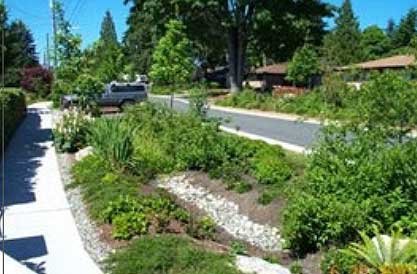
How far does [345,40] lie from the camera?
88.6 meters

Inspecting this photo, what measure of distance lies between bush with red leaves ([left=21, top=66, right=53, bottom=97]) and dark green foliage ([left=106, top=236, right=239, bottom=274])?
189 ft

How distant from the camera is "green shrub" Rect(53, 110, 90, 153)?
20828 mm

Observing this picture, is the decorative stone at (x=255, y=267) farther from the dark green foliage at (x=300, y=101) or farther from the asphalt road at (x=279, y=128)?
the dark green foliage at (x=300, y=101)

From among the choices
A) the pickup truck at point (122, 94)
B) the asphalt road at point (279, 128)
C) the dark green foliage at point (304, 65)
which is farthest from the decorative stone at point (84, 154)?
the dark green foliage at point (304, 65)

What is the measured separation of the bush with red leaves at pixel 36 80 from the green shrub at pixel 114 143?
4975 centimetres

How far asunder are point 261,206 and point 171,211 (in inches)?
85.8

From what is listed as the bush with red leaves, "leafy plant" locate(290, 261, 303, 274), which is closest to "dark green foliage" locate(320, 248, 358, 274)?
"leafy plant" locate(290, 261, 303, 274)

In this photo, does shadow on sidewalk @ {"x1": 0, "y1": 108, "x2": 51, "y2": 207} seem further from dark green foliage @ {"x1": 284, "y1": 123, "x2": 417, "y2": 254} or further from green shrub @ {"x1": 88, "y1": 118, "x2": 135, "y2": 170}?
dark green foliage @ {"x1": 284, "y1": 123, "x2": 417, "y2": 254}

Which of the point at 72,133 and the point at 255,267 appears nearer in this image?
the point at 255,267

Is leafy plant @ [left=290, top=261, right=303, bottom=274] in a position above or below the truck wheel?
Result: below

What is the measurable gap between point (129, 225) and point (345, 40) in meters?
82.1

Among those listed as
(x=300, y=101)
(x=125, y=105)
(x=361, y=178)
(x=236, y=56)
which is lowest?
(x=300, y=101)

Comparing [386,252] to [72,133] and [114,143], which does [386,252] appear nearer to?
[114,143]

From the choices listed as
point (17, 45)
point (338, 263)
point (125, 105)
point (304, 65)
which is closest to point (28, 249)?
point (338, 263)
